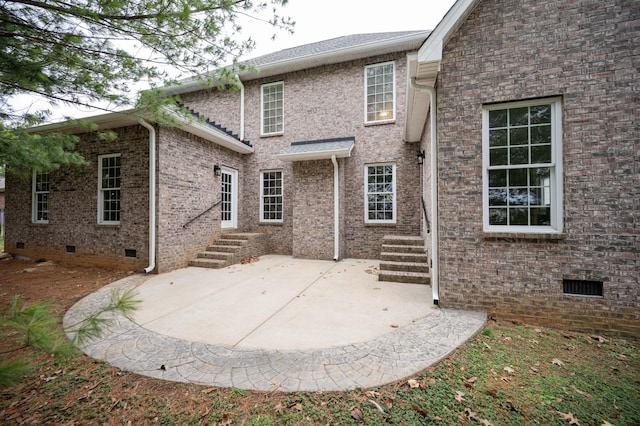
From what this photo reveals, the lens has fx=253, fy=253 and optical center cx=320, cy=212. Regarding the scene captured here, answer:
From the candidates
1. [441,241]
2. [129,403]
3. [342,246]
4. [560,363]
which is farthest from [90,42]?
[342,246]

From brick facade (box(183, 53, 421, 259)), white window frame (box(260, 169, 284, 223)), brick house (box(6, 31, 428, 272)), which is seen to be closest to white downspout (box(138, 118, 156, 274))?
brick house (box(6, 31, 428, 272))

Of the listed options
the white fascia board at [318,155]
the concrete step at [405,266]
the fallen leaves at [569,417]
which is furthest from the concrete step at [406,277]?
the white fascia board at [318,155]

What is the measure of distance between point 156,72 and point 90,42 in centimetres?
74

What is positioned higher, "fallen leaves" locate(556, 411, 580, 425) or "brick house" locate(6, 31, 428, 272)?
"brick house" locate(6, 31, 428, 272)

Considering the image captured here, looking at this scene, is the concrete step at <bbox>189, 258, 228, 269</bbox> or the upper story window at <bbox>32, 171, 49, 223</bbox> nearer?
the concrete step at <bbox>189, 258, 228, 269</bbox>

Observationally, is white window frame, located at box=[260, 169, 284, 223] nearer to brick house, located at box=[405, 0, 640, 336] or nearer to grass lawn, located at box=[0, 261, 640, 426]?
brick house, located at box=[405, 0, 640, 336]

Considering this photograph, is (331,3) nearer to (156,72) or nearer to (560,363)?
(156,72)

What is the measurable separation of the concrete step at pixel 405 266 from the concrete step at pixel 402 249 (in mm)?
520

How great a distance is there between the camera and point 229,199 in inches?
380

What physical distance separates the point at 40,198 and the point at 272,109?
28.0 feet

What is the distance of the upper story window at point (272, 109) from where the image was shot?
33.0 ft

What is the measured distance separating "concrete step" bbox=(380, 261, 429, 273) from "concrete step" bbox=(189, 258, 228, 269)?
450cm

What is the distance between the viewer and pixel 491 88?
3.92 metres

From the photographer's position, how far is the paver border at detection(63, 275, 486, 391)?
7.73 ft
